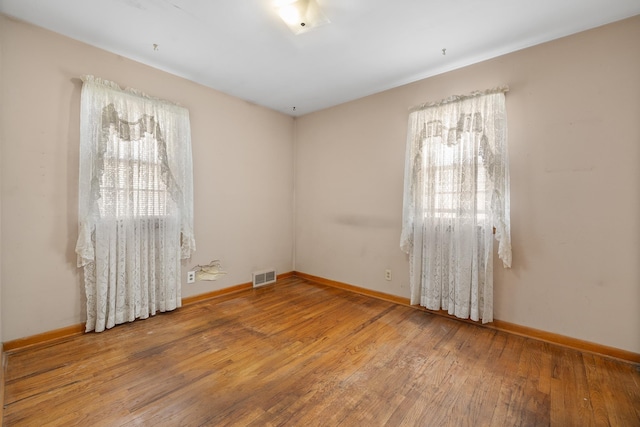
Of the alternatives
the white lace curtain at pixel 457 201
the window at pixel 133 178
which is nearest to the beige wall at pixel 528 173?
the white lace curtain at pixel 457 201

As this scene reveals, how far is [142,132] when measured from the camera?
2.60 metres

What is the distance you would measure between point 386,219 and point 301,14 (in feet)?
7.35

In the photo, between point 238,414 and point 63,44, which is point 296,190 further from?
point 238,414

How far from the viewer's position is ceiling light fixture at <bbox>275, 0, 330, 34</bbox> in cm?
190

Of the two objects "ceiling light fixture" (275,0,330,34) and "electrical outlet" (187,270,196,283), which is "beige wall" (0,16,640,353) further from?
"ceiling light fixture" (275,0,330,34)

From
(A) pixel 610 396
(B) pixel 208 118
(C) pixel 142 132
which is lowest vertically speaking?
(A) pixel 610 396

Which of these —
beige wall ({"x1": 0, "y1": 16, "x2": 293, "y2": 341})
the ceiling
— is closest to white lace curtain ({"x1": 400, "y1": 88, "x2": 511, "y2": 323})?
the ceiling

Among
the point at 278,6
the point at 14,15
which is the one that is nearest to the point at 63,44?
the point at 14,15

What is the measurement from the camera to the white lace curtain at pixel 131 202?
2344mm

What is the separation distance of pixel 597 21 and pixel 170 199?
13.1 feet

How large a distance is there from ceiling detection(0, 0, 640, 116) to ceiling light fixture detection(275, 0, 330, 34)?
0.18ft

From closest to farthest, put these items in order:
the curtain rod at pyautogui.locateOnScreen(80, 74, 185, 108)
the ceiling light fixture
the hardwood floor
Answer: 1. the hardwood floor
2. the ceiling light fixture
3. the curtain rod at pyautogui.locateOnScreen(80, 74, 185, 108)

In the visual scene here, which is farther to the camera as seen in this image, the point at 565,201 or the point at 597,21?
the point at 565,201

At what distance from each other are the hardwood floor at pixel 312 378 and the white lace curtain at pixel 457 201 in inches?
14.0
